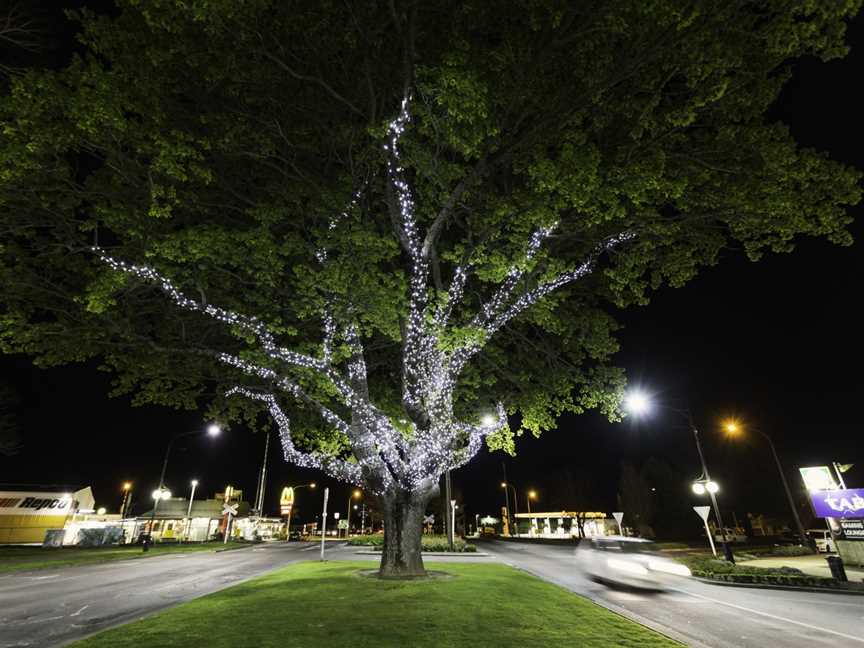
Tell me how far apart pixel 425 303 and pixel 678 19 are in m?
8.68

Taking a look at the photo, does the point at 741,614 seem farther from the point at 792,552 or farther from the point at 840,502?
the point at 792,552

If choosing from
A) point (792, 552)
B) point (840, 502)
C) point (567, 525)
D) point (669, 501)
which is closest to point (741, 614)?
point (840, 502)

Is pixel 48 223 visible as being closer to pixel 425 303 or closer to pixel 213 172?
pixel 213 172

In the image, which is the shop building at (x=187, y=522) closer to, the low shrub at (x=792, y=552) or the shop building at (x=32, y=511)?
the shop building at (x=32, y=511)

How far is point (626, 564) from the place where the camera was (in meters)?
14.8

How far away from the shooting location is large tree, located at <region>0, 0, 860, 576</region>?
9.99 meters

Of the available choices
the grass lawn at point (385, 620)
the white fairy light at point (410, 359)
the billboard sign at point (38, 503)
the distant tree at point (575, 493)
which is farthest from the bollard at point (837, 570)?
the distant tree at point (575, 493)

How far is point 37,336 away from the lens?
13.0m

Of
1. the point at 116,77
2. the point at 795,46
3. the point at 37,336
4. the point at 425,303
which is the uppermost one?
the point at 795,46

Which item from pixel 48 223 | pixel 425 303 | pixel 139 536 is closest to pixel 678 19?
pixel 425 303

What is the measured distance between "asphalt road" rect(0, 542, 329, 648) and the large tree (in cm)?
498

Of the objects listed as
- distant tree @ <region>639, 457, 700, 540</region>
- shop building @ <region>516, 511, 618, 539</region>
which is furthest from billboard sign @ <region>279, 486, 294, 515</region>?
distant tree @ <region>639, 457, 700, 540</region>

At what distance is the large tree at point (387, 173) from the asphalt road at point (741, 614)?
222 inches

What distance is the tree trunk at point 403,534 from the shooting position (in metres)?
13.0
